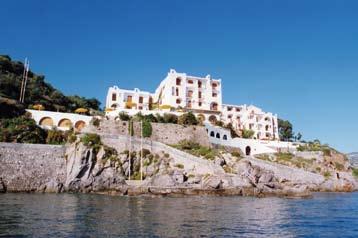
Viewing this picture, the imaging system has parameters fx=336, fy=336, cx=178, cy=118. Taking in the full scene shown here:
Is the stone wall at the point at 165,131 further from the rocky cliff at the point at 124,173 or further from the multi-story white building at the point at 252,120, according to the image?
the multi-story white building at the point at 252,120

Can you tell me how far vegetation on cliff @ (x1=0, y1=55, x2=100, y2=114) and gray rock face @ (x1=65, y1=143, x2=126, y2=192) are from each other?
59.5 feet

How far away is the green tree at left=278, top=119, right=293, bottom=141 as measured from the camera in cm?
8155

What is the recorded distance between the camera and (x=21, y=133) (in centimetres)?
4138

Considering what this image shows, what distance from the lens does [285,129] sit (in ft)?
271

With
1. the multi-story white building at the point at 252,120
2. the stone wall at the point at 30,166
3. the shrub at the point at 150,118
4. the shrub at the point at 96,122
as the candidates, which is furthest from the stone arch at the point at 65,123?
the multi-story white building at the point at 252,120

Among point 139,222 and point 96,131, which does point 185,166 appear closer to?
point 96,131

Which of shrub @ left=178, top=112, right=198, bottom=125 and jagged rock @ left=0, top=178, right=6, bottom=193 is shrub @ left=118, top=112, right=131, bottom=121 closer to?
shrub @ left=178, top=112, right=198, bottom=125

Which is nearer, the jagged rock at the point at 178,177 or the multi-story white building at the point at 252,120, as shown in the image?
the jagged rock at the point at 178,177

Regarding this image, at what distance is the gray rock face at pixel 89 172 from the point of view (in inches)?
1532

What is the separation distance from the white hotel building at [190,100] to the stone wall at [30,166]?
24088 mm

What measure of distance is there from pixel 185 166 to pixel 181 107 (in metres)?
22.3

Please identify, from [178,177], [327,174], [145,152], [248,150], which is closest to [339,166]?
[327,174]

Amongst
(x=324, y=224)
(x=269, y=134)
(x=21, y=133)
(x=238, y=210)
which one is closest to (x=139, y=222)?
(x=238, y=210)

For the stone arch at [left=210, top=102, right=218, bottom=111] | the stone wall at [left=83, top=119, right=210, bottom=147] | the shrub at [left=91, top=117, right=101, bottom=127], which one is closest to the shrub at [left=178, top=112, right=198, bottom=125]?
the stone wall at [left=83, top=119, right=210, bottom=147]
